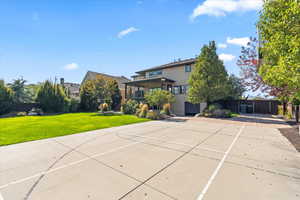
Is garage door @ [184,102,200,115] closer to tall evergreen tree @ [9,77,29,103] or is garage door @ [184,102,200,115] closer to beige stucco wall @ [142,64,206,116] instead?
beige stucco wall @ [142,64,206,116]

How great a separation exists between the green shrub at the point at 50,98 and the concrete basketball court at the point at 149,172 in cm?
1779

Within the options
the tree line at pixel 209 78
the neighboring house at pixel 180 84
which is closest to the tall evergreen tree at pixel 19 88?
the neighboring house at pixel 180 84

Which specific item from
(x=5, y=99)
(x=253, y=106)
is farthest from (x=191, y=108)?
(x=5, y=99)

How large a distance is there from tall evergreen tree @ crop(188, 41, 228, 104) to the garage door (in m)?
2.94

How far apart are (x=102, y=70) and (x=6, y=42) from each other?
2158 centimetres

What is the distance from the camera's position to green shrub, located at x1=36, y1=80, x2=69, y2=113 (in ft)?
66.6

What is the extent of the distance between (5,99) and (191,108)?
26116mm

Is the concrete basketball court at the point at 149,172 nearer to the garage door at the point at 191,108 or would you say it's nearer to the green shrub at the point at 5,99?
the garage door at the point at 191,108

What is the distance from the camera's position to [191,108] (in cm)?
1942

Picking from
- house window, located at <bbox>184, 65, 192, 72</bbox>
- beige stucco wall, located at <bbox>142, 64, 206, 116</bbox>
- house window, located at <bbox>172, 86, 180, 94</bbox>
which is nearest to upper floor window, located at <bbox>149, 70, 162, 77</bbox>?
beige stucco wall, located at <bbox>142, 64, 206, 116</bbox>

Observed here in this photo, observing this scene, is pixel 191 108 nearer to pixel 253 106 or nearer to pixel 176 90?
pixel 176 90

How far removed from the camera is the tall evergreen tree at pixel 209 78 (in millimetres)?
15883

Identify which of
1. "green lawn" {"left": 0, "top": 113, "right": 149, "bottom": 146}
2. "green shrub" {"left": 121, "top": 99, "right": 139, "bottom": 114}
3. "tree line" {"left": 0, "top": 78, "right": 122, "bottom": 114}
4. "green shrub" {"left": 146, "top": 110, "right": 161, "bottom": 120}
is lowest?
"green lawn" {"left": 0, "top": 113, "right": 149, "bottom": 146}

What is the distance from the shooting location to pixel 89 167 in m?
3.63
